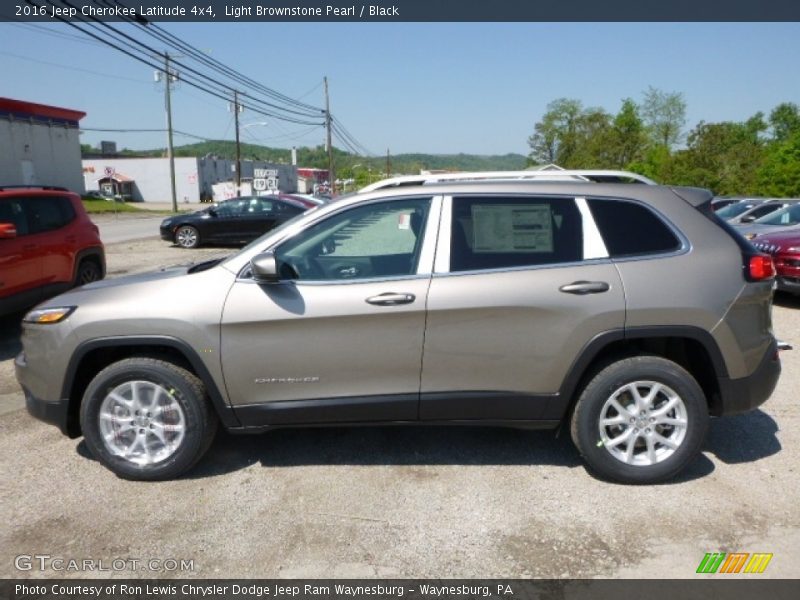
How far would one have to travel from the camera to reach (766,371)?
3.37 m

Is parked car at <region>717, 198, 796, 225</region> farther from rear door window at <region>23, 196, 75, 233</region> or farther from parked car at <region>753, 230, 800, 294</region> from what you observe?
rear door window at <region>23, 196, 75, 233</region>

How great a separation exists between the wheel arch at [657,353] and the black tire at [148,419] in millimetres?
2157

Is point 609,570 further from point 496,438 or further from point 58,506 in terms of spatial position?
point 58,506

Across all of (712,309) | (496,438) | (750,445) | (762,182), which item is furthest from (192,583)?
(762,182)

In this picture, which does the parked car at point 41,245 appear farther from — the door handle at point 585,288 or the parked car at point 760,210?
the parked car at point 760,210

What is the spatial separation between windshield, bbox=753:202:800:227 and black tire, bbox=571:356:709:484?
9.52 meters

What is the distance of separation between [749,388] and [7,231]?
22.5 feet

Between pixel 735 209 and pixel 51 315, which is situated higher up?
pixel 735 209

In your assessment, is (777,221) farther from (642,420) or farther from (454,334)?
(454,334)

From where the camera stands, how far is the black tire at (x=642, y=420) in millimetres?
3287

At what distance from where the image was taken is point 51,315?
3.39 metres

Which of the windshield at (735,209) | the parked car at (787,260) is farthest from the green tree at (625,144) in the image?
the parked car at (787,260)

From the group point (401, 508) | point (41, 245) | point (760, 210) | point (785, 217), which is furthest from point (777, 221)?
point (41, 245)

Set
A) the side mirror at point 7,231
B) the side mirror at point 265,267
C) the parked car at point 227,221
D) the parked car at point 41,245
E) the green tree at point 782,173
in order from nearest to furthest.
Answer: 1. the side mirror at point 265,267
2. the side mirror at point 7,231
3. the parked car at point 41,245
4. the parked car at point 227,221
5. the green tree at point 782,173
